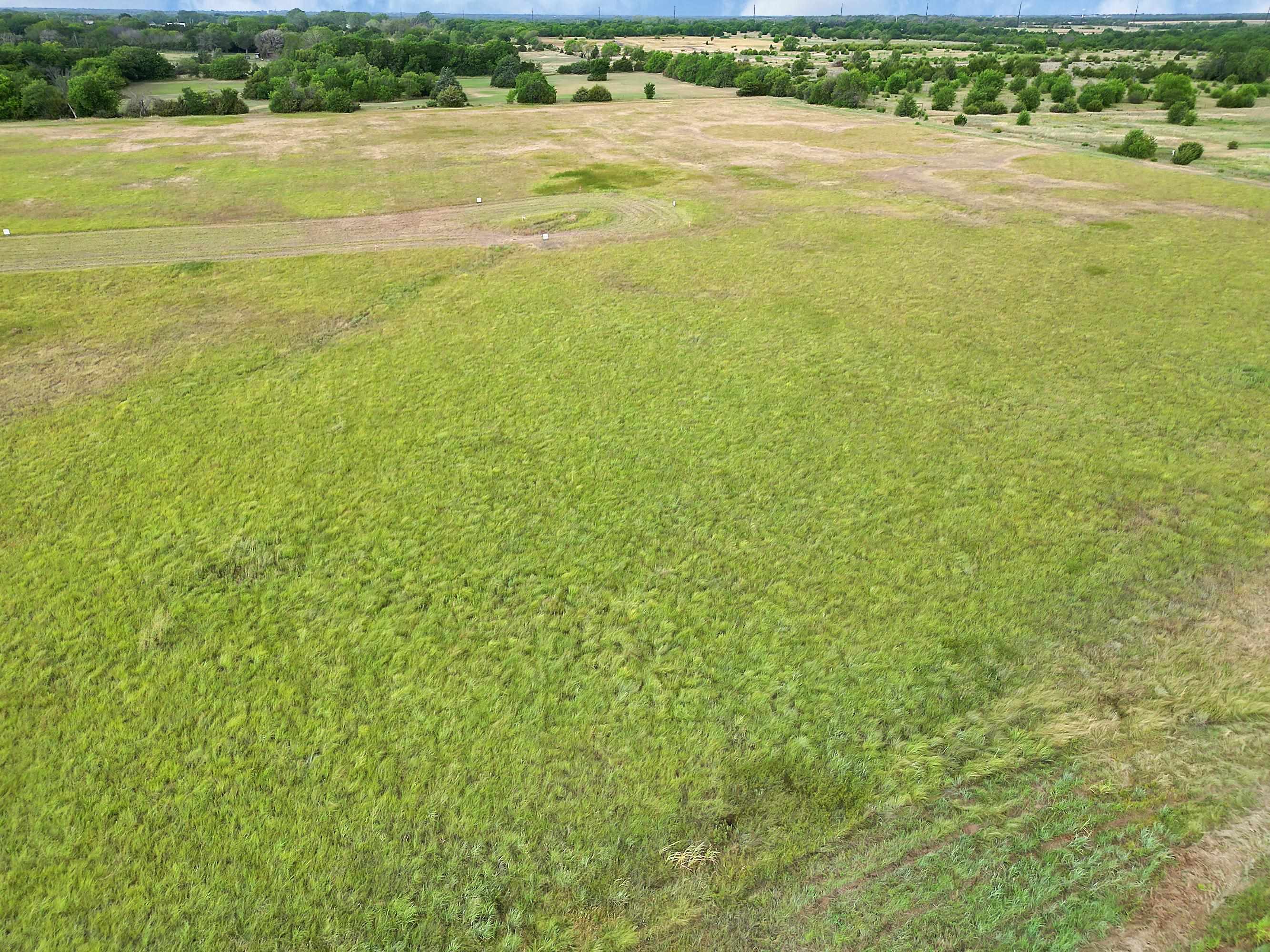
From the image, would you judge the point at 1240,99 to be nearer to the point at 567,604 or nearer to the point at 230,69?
the point at 567,604

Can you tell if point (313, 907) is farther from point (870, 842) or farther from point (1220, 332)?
point (1220, 332)

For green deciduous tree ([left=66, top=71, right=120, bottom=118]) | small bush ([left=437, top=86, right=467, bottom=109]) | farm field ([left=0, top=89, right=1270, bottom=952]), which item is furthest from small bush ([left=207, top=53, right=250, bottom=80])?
farm field ([left=0, top=89, right=1270, bottom=952])

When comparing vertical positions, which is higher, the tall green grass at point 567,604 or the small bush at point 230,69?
the small bush at point 230,69

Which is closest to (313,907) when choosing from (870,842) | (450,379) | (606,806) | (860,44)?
(606,806)

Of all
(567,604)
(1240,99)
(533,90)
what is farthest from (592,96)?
(567,604)

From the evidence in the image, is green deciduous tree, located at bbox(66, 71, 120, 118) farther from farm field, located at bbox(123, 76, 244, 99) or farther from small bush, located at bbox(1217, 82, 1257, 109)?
small bush, located at bbox(1217, 82, 1257, 109)

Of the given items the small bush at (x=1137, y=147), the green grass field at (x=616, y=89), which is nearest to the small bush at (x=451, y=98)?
the green grass field at (x=616, y=89)

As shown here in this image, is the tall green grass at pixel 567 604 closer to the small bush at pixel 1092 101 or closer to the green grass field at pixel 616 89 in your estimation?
the small bush at pixel 1092 101
